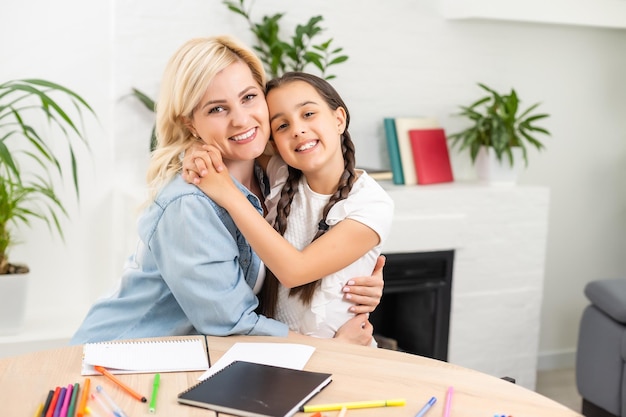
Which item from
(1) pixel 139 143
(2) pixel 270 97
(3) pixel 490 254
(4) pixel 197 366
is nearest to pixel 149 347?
(4) pixel 197 366

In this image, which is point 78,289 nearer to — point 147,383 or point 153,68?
point 153,68

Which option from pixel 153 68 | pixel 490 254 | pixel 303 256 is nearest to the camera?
pixel 303 256

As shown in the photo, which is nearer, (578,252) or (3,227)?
(3,227)

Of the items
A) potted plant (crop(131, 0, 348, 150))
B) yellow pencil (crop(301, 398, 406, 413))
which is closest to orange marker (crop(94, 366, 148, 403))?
yellow pencil (crop(301, 398, 406, 413))

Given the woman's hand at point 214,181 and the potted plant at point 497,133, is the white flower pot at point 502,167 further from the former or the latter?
the woman's hand at point 214,181

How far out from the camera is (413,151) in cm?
344

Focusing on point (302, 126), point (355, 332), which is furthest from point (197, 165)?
point (355, 332)

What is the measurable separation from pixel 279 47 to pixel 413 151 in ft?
2.50

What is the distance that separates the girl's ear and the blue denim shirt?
28cm

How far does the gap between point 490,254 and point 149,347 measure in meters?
2.17

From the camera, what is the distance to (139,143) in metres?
3.05

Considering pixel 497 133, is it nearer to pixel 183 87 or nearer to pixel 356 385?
pixel 183 87

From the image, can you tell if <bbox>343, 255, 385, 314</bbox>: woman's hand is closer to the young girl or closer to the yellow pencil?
the young girl

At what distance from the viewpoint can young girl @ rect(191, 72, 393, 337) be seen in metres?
1.76
